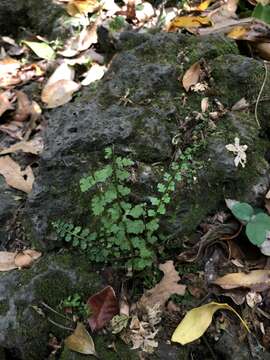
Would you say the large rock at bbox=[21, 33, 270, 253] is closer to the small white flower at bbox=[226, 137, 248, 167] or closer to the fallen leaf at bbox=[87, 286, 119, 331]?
the small white flower at bbox=[226, 137, 248, 167]

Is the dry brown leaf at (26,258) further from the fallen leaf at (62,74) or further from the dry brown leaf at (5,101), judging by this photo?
the fallen leaf at (62,74)

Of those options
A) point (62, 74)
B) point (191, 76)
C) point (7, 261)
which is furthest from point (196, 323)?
point (62, 74)

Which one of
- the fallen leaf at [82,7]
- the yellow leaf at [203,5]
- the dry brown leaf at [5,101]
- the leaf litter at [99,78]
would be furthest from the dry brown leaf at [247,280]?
the fallen leaf at [82,7]

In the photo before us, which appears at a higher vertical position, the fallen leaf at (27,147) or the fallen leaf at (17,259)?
the fallen leaf at (27,147)

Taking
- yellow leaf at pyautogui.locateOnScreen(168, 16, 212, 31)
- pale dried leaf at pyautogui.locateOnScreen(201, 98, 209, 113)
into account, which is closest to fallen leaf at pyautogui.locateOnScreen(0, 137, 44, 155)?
pale dried leaf at pyautogui.locateOnScreen(201, 98, 209, 113)

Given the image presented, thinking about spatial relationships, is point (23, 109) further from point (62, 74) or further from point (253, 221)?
point (253, 221)

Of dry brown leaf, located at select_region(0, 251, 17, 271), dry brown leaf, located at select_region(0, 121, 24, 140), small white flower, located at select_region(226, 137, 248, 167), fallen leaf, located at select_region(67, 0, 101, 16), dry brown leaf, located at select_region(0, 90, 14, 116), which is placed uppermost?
fallen leaf, located at select_region(67, 0, 101, 16)
